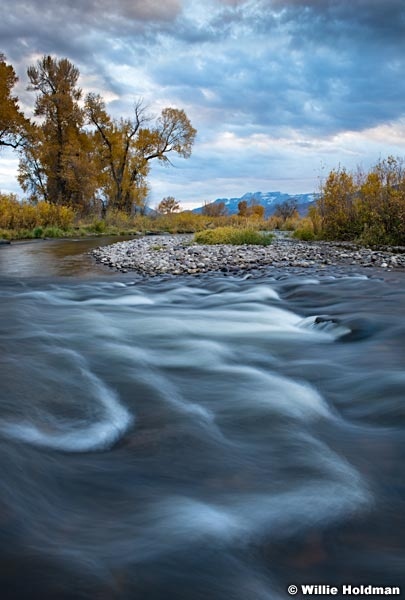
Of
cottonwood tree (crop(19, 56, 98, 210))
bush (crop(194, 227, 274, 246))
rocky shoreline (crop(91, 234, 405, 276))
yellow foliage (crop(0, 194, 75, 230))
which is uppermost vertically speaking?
cottonwood tree (crop(19, 56, 98, 210))

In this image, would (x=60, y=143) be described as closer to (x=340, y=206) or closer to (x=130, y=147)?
(x=130, y=147)

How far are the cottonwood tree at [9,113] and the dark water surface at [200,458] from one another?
2711 centimetres

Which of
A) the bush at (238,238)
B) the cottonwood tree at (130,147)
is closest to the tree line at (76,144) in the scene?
the cottonwood tree at (130,147)

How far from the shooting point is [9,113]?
2780 centimetres

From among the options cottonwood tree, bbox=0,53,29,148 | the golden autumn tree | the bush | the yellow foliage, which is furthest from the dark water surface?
cottonwood tree, bbox=0,53,29,148

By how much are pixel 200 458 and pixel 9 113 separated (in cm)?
3027

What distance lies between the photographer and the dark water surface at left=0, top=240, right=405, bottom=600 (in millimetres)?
1411

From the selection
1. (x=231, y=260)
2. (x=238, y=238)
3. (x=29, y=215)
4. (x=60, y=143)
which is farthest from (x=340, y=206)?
(x=60, y=143)

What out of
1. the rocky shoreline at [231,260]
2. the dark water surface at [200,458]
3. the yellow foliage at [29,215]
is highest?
the yellow foliage at [29,215]

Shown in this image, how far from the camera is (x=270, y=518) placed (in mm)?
1710

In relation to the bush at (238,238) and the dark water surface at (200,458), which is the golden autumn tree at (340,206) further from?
the dark water surface at (200,458)

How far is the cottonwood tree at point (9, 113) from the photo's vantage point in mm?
27781

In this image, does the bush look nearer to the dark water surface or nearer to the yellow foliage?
the dark water surface

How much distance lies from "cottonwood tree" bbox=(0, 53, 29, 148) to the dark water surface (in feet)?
89.0
